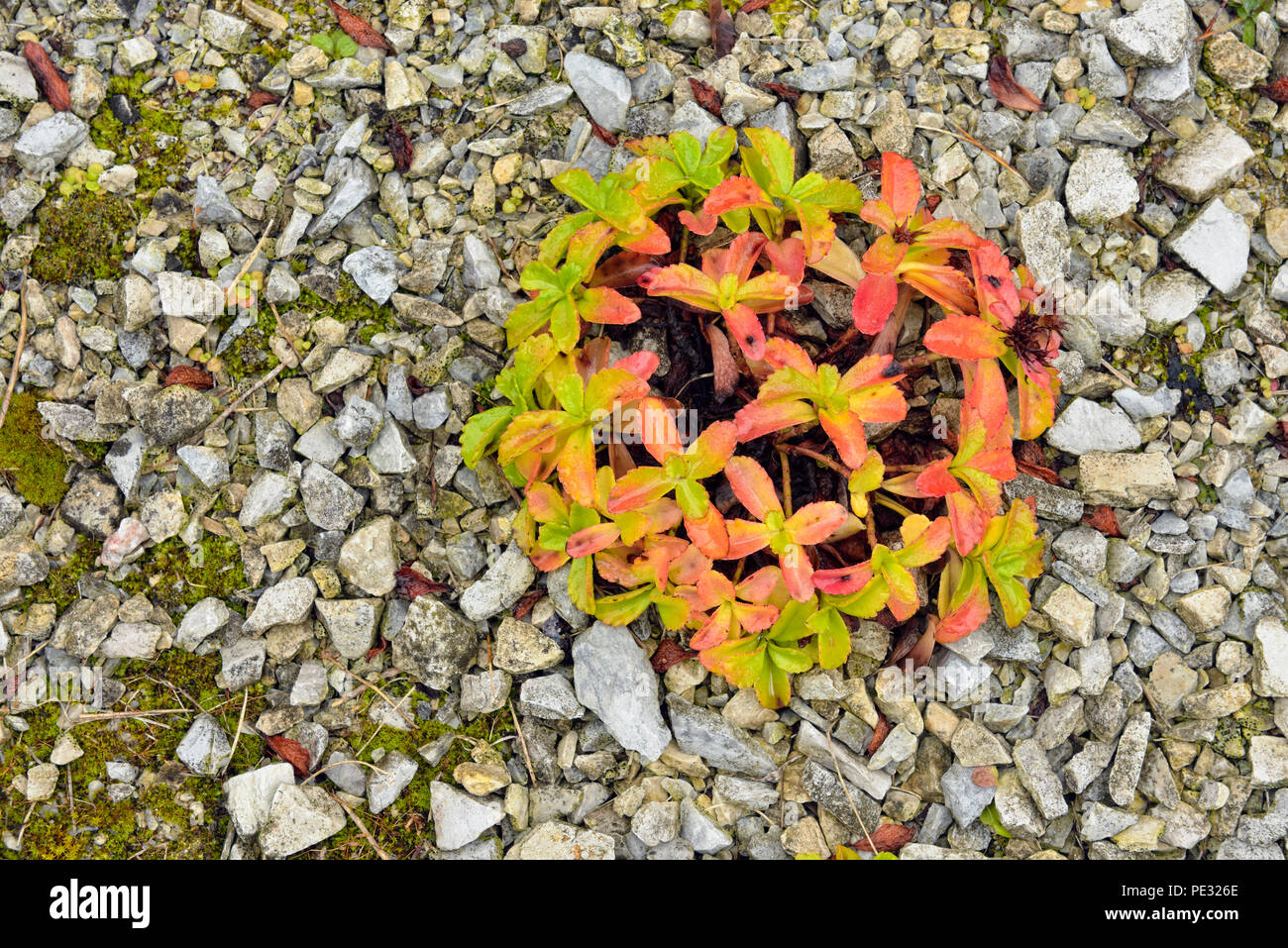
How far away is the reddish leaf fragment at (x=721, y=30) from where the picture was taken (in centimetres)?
301

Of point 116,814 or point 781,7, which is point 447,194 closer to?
point 781,7

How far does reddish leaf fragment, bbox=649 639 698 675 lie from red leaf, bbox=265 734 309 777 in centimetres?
104

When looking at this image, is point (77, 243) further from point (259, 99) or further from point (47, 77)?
point (259, 99)

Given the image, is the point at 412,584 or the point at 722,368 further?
the point at 412,584

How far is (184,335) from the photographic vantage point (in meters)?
2.84

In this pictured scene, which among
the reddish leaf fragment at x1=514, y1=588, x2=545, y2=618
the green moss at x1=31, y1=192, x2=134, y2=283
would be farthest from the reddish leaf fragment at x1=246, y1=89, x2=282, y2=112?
the reddish leaf fragment at x1=514, y1=588, x2=545, y2=618

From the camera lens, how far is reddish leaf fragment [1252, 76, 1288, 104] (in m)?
3.05

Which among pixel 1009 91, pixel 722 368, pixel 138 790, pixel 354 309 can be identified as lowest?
pixel 138 790

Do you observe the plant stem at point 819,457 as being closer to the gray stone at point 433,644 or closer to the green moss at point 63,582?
the gray stone at point 433,644

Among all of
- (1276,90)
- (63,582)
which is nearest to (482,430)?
(63,582)

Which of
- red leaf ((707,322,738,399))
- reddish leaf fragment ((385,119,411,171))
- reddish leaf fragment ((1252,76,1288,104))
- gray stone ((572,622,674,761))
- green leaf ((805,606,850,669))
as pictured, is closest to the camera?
green leaf ((805,606,850,669))

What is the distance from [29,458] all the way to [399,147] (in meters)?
1.46

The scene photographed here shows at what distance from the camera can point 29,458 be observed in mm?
2789

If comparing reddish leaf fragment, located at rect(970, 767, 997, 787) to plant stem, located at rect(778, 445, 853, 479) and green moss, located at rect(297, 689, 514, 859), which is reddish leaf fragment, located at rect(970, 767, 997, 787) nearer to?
plant stem, located at rect(778, 445, 853, 479)
